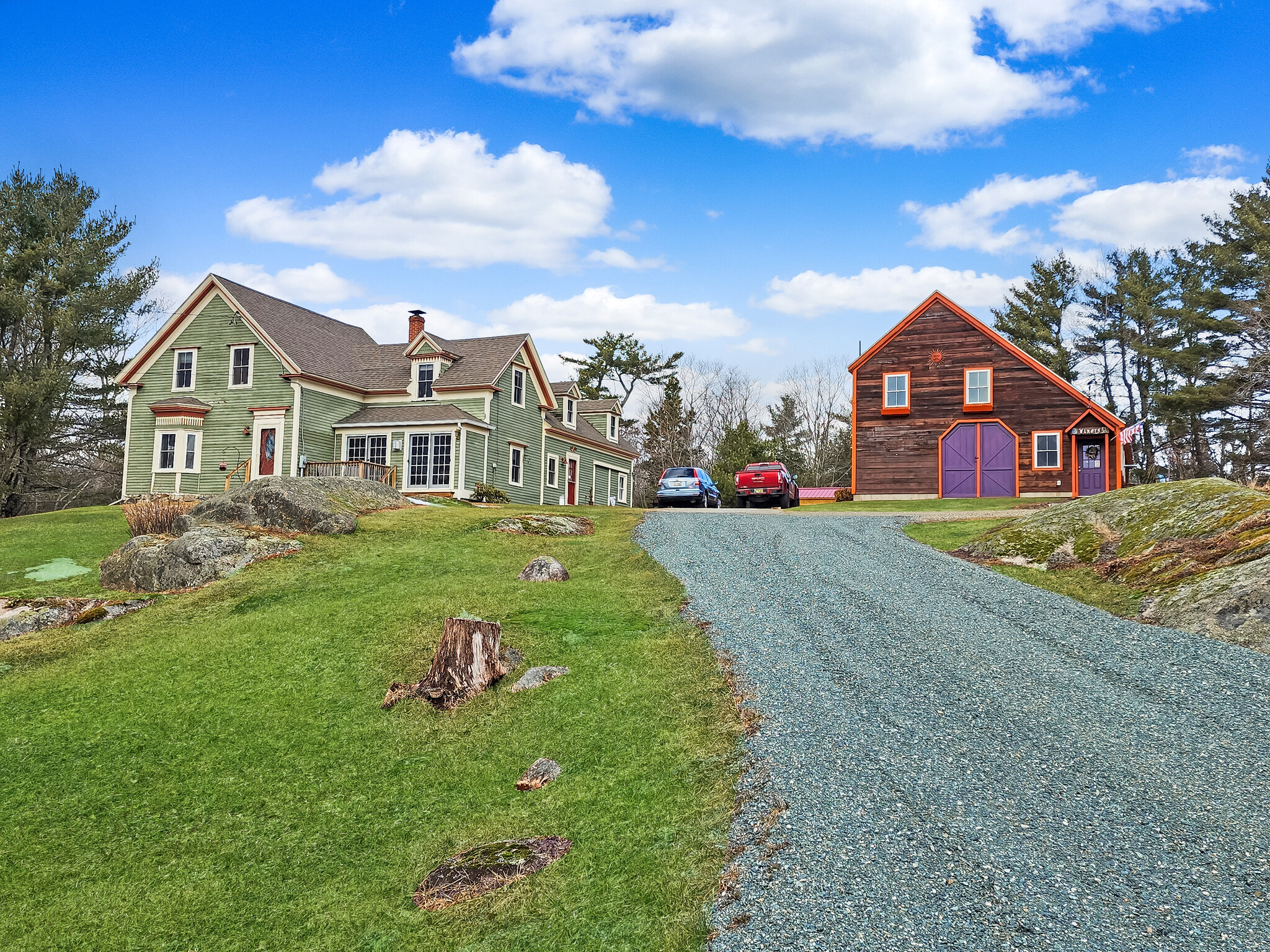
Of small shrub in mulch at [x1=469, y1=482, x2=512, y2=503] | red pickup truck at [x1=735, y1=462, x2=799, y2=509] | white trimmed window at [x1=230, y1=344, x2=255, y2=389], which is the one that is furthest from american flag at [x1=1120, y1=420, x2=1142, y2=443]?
white trimmed window at [x1=230, y1=344, x2=255, y2=389]

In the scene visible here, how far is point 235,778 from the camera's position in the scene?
8055 millimetres

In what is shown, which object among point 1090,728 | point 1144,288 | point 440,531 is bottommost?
point 1090,728

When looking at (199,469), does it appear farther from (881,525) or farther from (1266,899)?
(1266,899)

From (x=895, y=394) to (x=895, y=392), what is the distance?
0.26ft

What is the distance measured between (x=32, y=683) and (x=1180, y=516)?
1689 cm

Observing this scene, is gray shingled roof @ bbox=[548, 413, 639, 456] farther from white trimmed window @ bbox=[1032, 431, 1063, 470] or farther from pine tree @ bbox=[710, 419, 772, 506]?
white trimmed window @ bbox=[1032, 431, 1063, 470]

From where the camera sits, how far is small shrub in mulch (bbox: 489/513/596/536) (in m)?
19.5

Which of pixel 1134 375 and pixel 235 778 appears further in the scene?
pixel 1134 375

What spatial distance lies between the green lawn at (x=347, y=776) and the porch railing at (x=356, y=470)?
15.2 m

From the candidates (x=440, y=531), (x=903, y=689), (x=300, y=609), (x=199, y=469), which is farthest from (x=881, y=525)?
(x=199, y=469)

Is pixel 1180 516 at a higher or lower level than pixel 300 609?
higher

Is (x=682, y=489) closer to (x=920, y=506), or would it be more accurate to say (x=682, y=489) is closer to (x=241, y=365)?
(x=920, y=506)

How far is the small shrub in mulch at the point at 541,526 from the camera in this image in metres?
19.5

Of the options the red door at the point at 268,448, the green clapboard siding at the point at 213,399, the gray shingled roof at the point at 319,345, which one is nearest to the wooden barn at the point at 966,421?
the gray shingled roof at the point at 319,345
